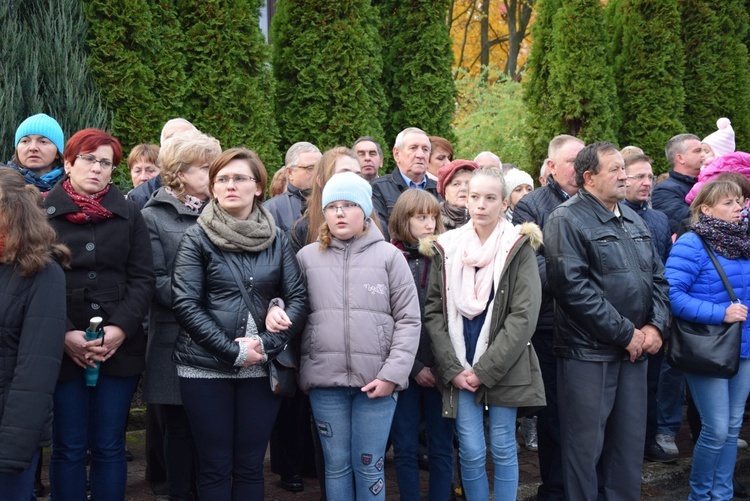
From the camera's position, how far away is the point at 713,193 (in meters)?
5.23

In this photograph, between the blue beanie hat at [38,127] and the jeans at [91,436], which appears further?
the blue beanie hat at [38,127]

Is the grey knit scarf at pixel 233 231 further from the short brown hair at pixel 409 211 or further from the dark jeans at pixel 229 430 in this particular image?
the short brown hair at pixel 409 211

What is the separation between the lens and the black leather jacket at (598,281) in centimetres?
450

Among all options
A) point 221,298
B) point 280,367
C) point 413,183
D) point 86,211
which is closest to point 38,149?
point 86,211

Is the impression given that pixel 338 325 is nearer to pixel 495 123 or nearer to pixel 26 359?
pixel 26 359

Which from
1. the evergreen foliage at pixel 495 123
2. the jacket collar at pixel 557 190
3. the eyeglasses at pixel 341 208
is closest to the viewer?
the eyeglasses at pixel 341 208

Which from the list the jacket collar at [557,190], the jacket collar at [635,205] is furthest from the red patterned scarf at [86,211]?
the jacket collar at [635,205]

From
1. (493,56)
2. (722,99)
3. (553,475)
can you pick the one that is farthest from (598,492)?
(493,56)

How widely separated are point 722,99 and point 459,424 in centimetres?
962

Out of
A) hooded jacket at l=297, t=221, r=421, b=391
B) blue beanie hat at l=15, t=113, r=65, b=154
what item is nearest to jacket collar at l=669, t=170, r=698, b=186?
hooded jacket at l=297, t=221, r=421, b=391

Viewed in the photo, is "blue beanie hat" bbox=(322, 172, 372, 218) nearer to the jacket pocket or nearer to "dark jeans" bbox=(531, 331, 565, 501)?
the jacket pocket

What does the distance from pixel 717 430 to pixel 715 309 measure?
772mm

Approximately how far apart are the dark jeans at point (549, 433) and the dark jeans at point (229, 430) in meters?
1.98

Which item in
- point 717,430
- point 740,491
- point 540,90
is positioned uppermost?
point 540,90
